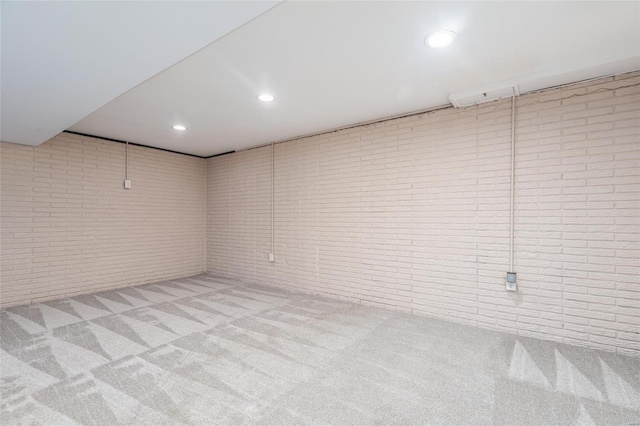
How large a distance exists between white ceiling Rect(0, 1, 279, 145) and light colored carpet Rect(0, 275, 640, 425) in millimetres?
2321

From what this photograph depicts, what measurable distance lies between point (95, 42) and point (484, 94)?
341 centimetres

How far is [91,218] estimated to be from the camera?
15.7 ft

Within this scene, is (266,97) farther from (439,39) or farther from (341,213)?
(341,213)

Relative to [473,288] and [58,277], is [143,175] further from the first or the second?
[473,288]

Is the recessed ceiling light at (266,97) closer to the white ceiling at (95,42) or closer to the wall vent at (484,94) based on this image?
the white ceiling at (95,42)

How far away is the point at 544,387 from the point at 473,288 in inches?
50.6

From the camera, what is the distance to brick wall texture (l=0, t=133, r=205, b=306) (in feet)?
13.5

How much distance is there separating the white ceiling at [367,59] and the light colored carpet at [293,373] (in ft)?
7.66

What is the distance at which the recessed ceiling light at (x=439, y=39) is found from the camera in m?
2.14

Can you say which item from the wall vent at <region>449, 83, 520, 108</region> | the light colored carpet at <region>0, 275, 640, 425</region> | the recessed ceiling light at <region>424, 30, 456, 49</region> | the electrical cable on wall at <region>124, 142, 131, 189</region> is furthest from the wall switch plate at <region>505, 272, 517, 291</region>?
the electrical cable on wall at <region>124, 142, 131, 189</region>

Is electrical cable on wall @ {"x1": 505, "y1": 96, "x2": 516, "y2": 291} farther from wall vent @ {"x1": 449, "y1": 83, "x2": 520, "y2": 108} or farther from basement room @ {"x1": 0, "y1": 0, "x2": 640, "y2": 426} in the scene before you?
wall vent @ {"x1": 449, "y1": 83, "x2": 520, "y2": 108}

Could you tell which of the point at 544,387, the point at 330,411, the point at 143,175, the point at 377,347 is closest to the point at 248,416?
the point at 330,411

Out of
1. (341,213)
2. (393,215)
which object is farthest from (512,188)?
(341,213)

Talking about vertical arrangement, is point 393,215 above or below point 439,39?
below
